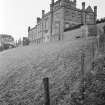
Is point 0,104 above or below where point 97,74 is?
below

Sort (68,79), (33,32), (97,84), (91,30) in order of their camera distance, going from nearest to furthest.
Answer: (97,84), (68,79), (91,30), (33,32)

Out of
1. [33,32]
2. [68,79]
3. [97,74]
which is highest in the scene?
[33,32]

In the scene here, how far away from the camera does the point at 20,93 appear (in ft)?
23.5

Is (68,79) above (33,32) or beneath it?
beneath

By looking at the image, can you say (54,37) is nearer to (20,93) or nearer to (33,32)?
(33,32)

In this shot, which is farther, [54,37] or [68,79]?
[54,37]

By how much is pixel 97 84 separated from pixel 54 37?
2706cm

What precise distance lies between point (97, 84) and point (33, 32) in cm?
4524

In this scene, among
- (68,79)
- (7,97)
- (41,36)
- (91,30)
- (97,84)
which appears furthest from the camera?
(41,36)

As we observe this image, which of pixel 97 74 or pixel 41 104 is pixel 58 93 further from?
pixel 97 74

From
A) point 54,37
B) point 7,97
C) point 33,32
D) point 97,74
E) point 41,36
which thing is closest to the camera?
point 97,74

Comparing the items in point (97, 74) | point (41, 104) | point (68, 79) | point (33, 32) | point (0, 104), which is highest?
point (33, 32)

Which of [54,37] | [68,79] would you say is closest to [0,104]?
[68,79]

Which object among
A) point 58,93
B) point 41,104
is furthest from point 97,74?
point 41,104
